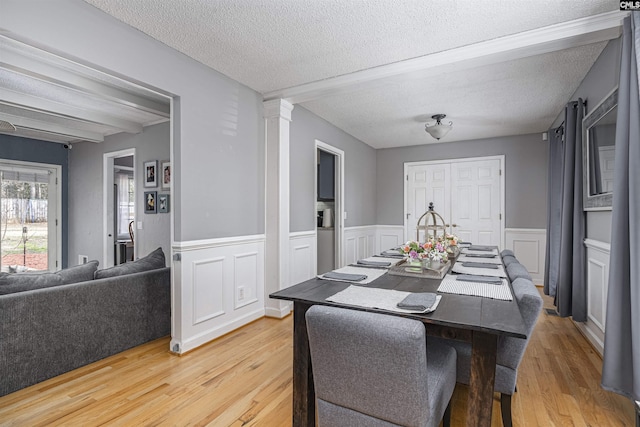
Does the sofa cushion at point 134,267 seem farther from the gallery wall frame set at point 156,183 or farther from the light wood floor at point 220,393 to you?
the gallery wall frame set at point 156,183

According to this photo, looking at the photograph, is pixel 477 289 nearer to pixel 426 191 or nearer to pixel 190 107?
pixel 190 107

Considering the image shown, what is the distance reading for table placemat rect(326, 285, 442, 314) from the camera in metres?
1.46

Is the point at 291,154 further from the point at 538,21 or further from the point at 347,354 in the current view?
the point at 347,354

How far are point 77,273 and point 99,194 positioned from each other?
3047 mm

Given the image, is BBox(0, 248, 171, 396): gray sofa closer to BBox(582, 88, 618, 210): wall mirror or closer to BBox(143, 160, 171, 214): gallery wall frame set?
BBox(143, 160, 171, 214): gallery wall frame set

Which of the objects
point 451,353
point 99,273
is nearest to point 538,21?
point 451,353

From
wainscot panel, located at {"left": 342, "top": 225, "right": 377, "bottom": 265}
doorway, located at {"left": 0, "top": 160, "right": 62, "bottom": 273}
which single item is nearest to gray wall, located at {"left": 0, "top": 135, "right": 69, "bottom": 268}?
doorway, located at {"left": 0, "top": 160, "right": 62, "bottom": 273}

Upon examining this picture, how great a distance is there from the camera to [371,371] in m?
1.20

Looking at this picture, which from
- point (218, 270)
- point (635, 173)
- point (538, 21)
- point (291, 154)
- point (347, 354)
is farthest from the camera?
point (291, 154)

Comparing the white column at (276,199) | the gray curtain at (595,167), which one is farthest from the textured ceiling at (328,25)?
the gray curtain at (595,167)

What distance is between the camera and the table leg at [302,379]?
1611mm

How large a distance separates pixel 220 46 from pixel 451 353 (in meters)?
2.60

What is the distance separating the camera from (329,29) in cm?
228

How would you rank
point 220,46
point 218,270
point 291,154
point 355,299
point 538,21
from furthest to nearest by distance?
point 291,154
point 218,270
point 220,46
point 538,21
point 355,299
